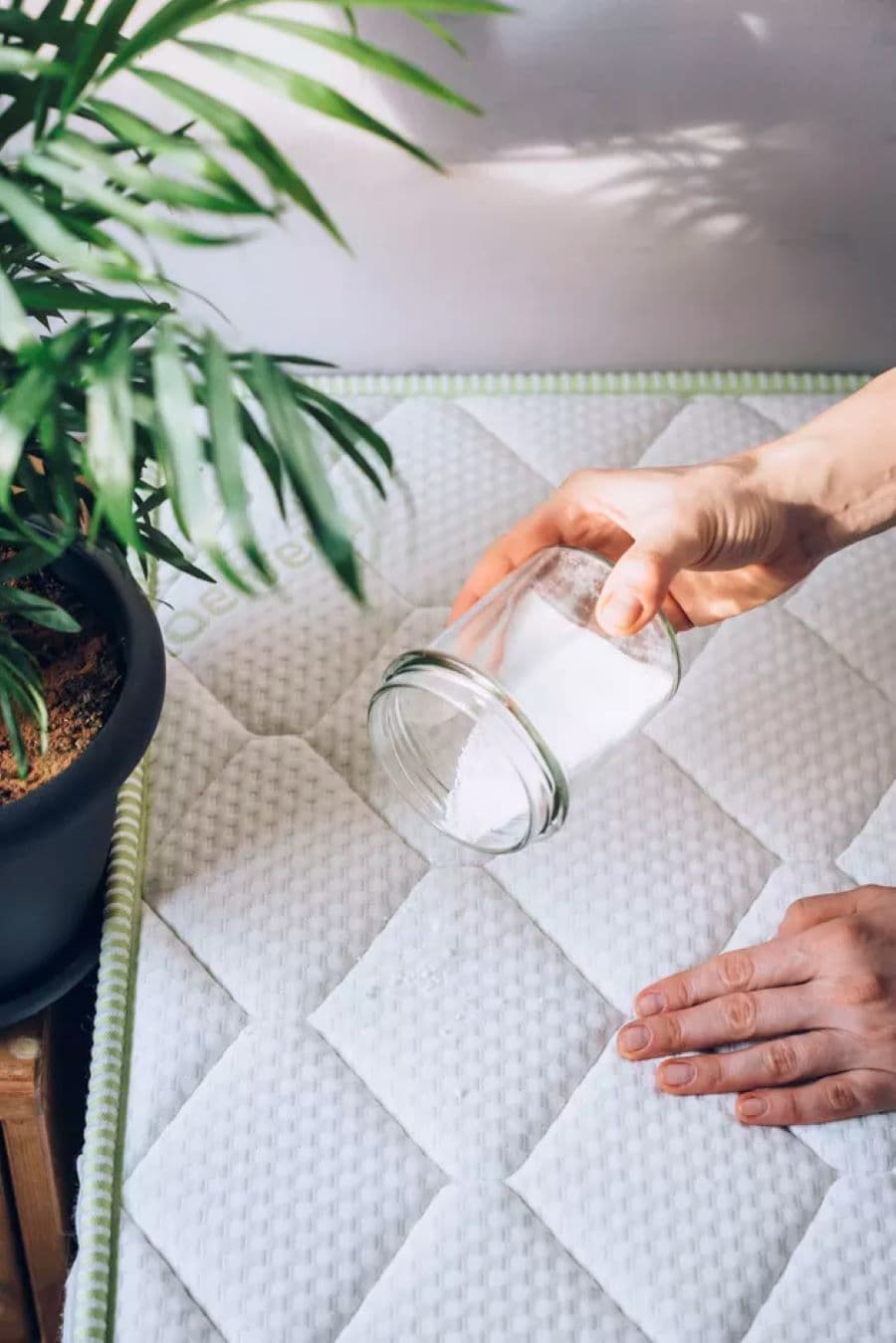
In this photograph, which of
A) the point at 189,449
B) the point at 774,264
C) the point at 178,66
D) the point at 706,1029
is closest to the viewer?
the point at 189,449

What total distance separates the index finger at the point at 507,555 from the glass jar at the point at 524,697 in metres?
0.10

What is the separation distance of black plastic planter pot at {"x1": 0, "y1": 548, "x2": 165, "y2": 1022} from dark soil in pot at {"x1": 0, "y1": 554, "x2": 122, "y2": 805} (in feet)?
0.04

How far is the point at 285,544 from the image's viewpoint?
3.12 ft

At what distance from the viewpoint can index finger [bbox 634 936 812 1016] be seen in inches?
30.7

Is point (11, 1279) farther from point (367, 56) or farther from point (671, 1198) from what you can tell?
point (367, 56)

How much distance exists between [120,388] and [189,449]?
0.13ft

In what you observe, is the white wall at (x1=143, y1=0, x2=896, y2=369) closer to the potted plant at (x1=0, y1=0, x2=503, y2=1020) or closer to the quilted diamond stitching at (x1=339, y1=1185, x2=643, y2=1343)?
the potted plant at (x1=0, y1=0, x2=503, y2=1020)

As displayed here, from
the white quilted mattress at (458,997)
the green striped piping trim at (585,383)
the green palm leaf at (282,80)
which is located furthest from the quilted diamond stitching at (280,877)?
the green palm leaf at (282,80)

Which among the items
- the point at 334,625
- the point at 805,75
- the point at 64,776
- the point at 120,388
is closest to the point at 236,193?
the point at 120,388

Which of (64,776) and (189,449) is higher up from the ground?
(189,449)

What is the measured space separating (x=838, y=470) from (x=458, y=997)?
438 millimetres

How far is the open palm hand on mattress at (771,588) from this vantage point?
2.48ft

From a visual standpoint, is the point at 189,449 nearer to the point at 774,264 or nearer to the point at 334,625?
the point at 334,625

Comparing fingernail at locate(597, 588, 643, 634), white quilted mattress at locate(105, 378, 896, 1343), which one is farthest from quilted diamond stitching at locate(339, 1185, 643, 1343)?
fingernail at locate(597, 588, 643, 634)
